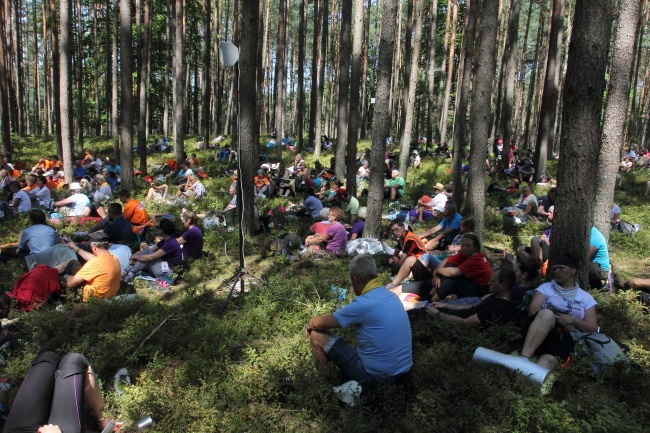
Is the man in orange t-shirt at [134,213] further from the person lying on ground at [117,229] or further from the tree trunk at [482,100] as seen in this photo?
the tree trunk at [482,100]

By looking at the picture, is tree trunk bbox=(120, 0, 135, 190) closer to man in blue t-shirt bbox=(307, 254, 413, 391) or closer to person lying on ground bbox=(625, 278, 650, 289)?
man in blue t-shirt bbox=(307, 254, 413, 391)

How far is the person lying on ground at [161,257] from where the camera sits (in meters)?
8.34

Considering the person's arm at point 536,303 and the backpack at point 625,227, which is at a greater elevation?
the person's arm at point 536,303

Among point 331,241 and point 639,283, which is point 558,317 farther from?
point 331,241

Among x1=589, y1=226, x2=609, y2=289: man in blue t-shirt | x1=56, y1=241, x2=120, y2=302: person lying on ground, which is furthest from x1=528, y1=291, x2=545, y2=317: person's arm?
x1=56, y1=241, x2=120, y2=302: person lying on ground

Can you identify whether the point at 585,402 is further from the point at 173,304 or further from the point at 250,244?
the point at 250,244

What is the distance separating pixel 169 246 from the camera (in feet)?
28.1

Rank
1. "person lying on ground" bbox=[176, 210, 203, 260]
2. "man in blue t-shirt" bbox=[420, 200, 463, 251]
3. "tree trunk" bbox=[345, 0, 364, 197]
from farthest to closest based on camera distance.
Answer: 1. "tree trunk" bbox=[345, 0, 364, 197]
2. "man in blue t-shirt" bbox=[420, 200, 463, 251]
3. "person lying on ground" bbox=[176, 210, 203, 260]

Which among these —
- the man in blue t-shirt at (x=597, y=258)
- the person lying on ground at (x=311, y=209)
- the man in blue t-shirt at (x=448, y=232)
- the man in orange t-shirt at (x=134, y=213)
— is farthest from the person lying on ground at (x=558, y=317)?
the man in orange t-shirt at (x=134, y=213)

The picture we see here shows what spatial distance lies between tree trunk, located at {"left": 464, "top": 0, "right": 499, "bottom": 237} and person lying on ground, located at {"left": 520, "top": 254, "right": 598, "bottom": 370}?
156 inches

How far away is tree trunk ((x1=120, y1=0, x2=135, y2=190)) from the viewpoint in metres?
14.0

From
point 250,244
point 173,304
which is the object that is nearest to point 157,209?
point 250,244

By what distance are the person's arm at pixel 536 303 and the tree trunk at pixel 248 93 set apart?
5.82 meters

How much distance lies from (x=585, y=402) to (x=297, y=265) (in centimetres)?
574
